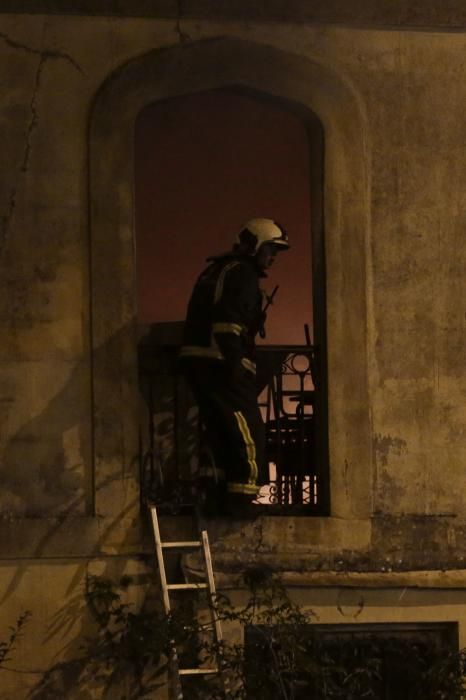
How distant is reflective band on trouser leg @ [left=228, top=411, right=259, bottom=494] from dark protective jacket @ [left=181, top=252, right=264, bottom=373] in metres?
0.35

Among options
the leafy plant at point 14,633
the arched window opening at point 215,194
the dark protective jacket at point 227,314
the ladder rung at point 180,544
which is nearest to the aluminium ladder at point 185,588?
the ladder rung at point 180,544

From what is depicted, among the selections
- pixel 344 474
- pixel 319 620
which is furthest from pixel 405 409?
pixel 319 620

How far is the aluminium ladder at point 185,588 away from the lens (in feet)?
34.9

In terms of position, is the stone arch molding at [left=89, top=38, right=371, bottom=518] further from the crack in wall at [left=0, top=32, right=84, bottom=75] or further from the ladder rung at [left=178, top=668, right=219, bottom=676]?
the ladder rung at [left=178, top=668, right=219, bottom=676]

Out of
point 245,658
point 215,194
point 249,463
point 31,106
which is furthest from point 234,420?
point 215,194

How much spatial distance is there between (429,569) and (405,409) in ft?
3.34

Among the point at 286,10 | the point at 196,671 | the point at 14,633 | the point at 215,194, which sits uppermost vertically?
the point at 286,10

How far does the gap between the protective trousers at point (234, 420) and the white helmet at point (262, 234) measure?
79cm

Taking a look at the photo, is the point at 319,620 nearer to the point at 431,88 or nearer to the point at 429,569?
the point at 429,569

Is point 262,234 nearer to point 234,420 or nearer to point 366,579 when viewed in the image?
point 234,420

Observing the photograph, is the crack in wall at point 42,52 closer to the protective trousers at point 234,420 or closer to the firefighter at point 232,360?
the firefighter at point 232,360

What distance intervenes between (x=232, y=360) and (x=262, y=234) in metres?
0.84

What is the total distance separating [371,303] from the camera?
37.4 ft

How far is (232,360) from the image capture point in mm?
10719
